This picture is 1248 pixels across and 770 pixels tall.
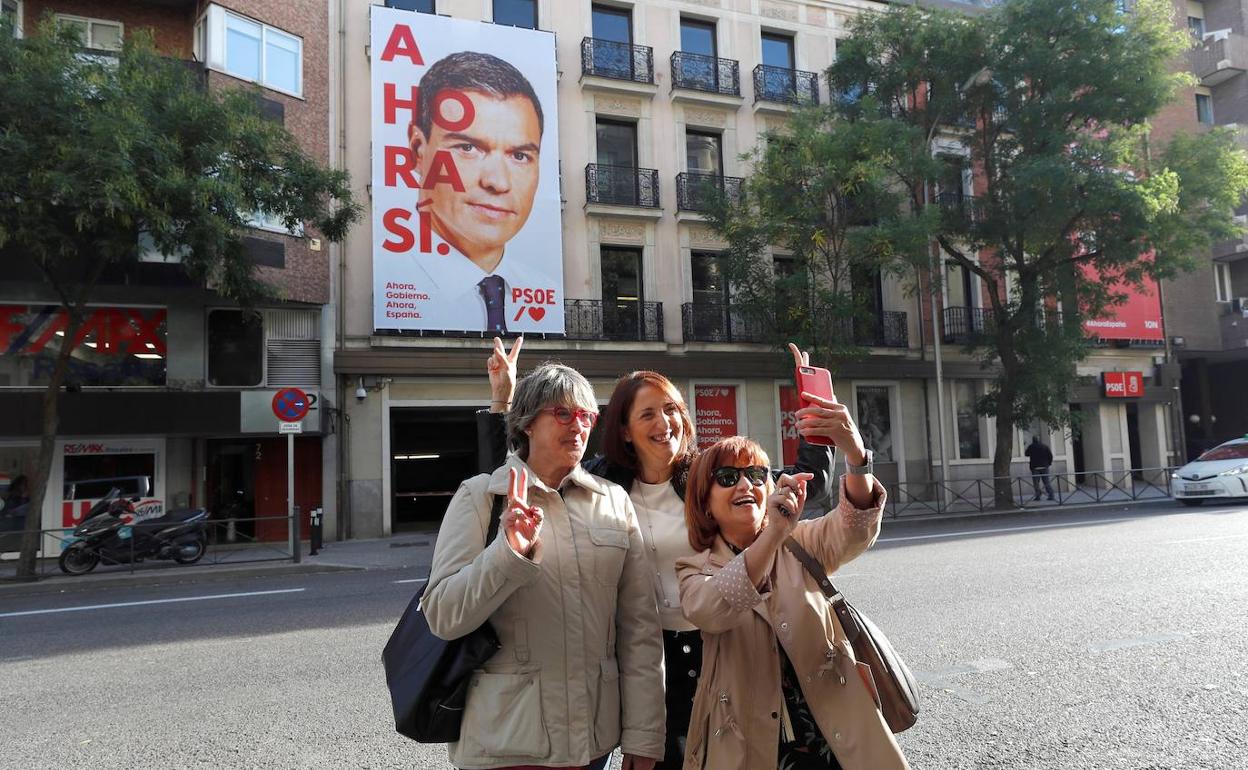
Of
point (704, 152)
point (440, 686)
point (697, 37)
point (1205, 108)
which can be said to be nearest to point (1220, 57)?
point (1205, 108)

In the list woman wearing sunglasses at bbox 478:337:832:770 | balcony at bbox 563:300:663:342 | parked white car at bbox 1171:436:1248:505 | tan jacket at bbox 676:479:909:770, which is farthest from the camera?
balcony at bbox 563:300:663:342

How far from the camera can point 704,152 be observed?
21.4 meters

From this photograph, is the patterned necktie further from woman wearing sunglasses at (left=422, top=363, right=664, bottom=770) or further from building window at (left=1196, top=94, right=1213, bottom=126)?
building window at (left=1196, top=94, right=1213, bottom=126)

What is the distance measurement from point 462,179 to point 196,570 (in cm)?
1003

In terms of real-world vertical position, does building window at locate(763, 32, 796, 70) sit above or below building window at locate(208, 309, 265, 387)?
above

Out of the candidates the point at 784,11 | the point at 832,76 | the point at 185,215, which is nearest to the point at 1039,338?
the point at 832,76

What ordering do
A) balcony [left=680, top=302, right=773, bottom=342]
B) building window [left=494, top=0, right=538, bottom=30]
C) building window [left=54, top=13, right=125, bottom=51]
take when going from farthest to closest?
balcony [left=680, top=302, right=773, bottom=342], building window [left=494, top=0, right=538, bottom=30], building window [left=54, top=13, right=125, bottom=51]

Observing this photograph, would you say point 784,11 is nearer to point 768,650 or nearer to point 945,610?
point 945,610

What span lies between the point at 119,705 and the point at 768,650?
4.79m

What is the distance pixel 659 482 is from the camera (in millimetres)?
2684

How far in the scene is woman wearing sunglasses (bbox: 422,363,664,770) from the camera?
1.98 metres

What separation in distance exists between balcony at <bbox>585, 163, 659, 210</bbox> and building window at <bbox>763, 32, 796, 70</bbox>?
206 inches

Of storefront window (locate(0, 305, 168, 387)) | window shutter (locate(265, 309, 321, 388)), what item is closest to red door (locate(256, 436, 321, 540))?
window shutter (locate(265, 309, 321, 388))

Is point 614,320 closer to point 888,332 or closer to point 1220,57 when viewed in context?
point 888,332
